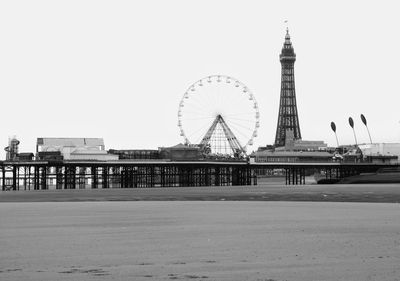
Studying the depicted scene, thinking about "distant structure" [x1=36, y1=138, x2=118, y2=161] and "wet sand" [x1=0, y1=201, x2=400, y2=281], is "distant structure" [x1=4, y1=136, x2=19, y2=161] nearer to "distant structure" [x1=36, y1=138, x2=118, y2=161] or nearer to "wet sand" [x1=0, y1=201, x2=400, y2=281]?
"distant structure" [x1=36, y1=138, x2=118, y2=161]

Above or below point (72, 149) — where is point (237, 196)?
below

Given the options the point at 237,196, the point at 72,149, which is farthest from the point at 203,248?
the point at 72,149

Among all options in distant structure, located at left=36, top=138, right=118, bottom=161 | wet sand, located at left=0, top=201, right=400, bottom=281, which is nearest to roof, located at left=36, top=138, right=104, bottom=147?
distant structure, located at left=36, top=138, right=118, bottom=161

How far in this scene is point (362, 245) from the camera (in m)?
15.9

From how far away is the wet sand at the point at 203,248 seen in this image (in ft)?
40.2

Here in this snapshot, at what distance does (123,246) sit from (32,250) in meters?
1.95

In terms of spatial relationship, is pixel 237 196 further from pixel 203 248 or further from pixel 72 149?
pixel 72 149

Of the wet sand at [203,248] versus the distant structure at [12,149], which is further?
the distant structure at [12,149]

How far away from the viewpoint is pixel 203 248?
51.4 ft

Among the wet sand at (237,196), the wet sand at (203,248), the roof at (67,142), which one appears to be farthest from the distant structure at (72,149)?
the wet sand at (203,248)

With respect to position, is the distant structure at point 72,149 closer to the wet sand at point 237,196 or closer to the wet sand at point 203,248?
the wet sand at point 237,196

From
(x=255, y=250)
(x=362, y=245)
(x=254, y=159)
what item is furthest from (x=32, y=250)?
(x=254, y=159)

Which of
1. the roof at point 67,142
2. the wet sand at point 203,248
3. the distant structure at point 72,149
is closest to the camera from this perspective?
the wet sand at point 203,248

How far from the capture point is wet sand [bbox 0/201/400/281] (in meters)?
12.2
